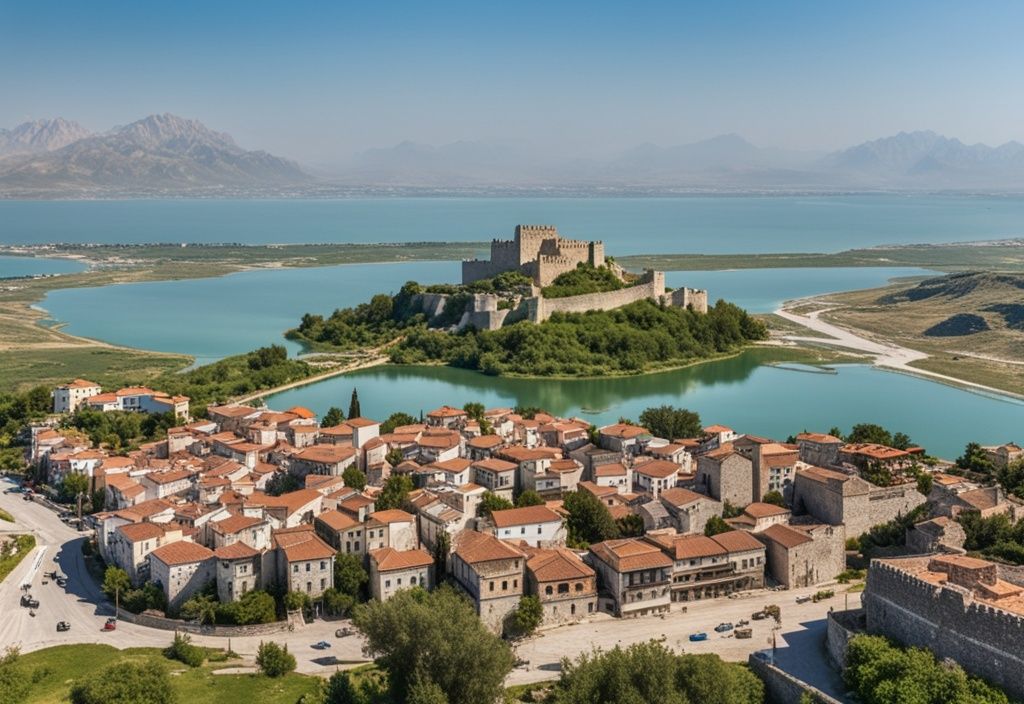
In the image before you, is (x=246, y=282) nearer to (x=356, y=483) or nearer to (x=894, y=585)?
(x=356, y=483)

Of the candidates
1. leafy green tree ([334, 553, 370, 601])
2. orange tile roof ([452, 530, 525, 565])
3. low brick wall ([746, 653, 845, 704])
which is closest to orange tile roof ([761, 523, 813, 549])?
low brick wall ([746, 653, 845, 704])

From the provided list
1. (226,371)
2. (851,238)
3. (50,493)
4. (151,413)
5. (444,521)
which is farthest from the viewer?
(851,238)

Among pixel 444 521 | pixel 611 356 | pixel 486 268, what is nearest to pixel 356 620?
pixel 444 521

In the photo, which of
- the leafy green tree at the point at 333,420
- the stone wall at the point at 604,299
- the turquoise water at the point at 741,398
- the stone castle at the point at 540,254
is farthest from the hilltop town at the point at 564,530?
the stone castle at the point at 540,254

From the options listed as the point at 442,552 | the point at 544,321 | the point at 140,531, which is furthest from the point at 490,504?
the point at 544,321

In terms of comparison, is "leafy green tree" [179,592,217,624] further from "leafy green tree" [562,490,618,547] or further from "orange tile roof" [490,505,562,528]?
"leafy green tree" [562,490,618,547]

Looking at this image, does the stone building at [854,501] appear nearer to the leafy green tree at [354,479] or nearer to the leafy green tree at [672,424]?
the leafy green tree at [672,424]

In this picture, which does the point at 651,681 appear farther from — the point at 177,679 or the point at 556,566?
the point at 177,679
